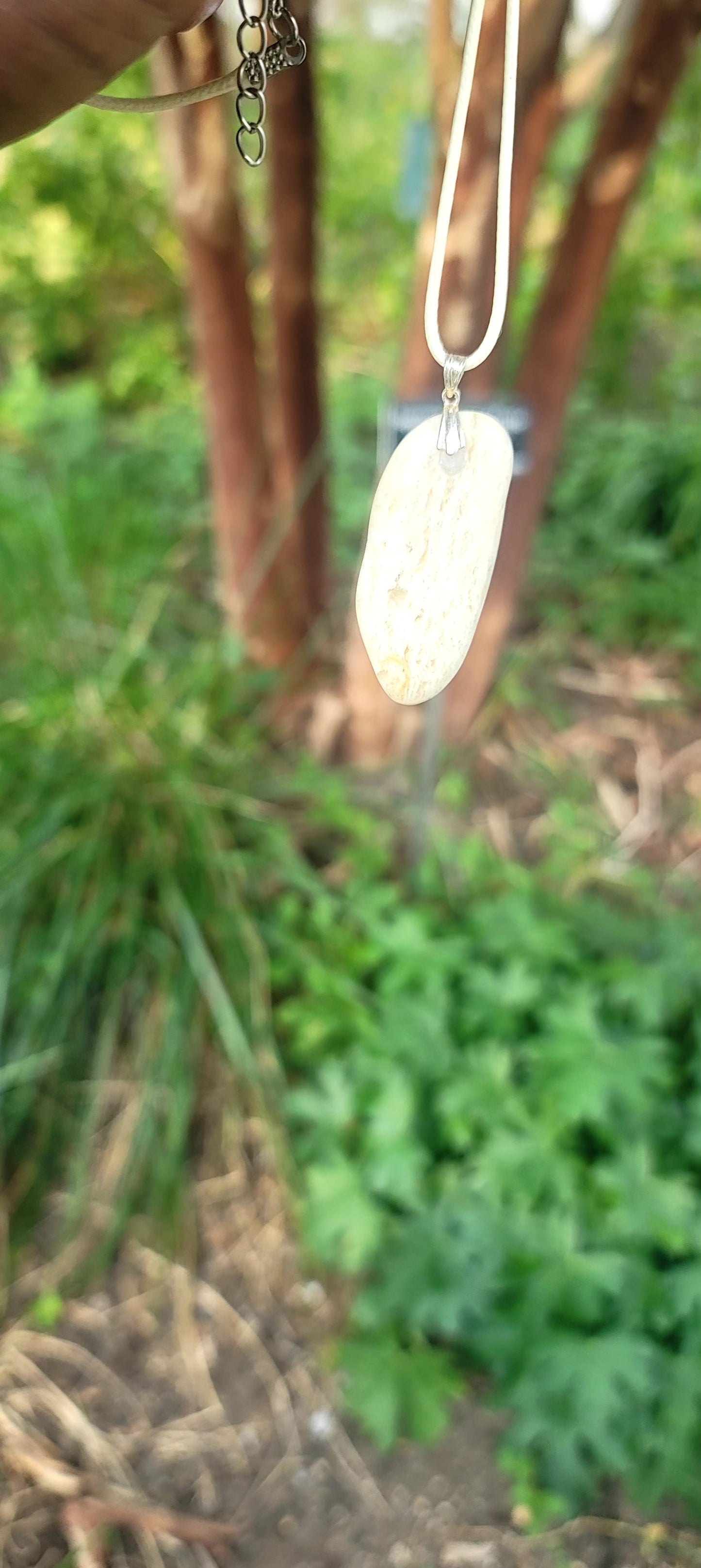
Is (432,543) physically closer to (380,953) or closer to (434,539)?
(434,539)


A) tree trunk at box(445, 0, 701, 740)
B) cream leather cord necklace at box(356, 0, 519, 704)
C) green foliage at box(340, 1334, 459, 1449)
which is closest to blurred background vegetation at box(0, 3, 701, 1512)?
green foliage at box(340, 1334, 459, 1449)

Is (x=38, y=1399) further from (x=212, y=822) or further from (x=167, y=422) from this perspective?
(x=167, y=422)

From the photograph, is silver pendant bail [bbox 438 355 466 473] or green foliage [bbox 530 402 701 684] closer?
silver pendant bail [bbox 438 355 466 473]

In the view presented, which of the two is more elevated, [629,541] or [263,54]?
[263,54]

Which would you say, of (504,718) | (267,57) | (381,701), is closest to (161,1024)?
(381,701)

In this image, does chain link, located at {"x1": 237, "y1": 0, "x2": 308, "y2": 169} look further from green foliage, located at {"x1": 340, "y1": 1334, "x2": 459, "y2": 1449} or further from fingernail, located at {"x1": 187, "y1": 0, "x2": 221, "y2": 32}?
green foliage, located at {"x1": 340, "y1": 1334, "x2": 459, "y2": 1449}

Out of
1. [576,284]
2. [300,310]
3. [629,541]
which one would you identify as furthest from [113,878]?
[629,541]
